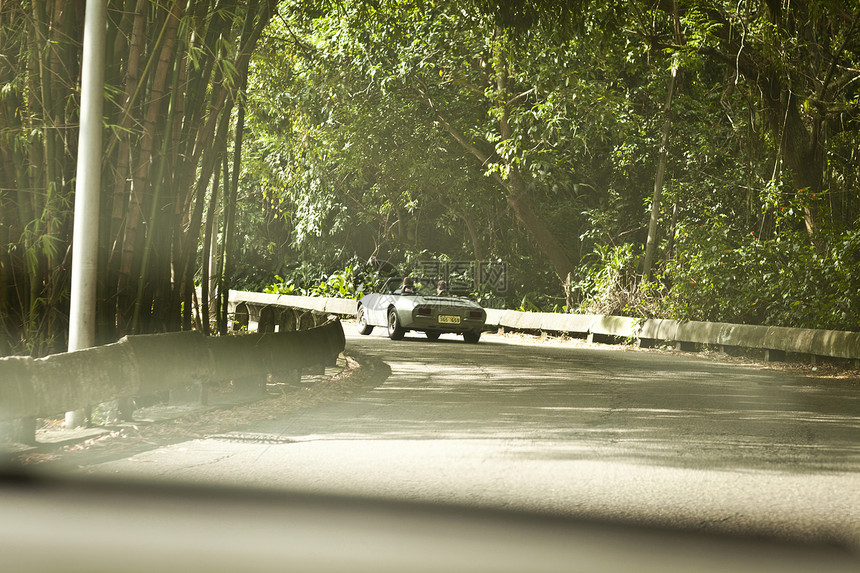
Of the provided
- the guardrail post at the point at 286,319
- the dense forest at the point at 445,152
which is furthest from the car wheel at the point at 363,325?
the guardrail post at the point at 286,319

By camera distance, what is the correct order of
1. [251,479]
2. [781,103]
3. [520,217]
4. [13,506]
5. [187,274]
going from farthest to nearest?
[520,217] → [781,103] → [187,274] → [251,479] → [13,506]

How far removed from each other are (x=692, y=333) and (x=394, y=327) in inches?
246

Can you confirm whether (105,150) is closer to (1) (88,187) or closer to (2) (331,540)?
(1) (88,187)

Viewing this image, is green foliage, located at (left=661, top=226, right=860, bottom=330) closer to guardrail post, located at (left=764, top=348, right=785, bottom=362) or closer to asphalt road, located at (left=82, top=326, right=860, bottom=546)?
guardrail post, located at (left=764, top=348, right=785, bottom=362)

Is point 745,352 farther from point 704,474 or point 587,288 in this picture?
point 704,474

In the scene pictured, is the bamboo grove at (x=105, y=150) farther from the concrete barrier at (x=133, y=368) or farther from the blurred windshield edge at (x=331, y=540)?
the blurred windshield edge at (x=331, y=540)

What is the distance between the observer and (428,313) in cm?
2109

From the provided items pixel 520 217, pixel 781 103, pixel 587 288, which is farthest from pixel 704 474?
pixel 520 217

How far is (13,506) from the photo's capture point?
18.5 ft

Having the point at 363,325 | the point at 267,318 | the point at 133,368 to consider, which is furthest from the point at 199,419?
the point at 363,325

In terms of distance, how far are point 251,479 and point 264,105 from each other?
21.1 m

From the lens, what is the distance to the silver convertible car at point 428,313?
21.2 m

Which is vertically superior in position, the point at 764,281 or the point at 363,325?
the point at 764,281

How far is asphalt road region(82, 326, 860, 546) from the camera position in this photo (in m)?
5.84
